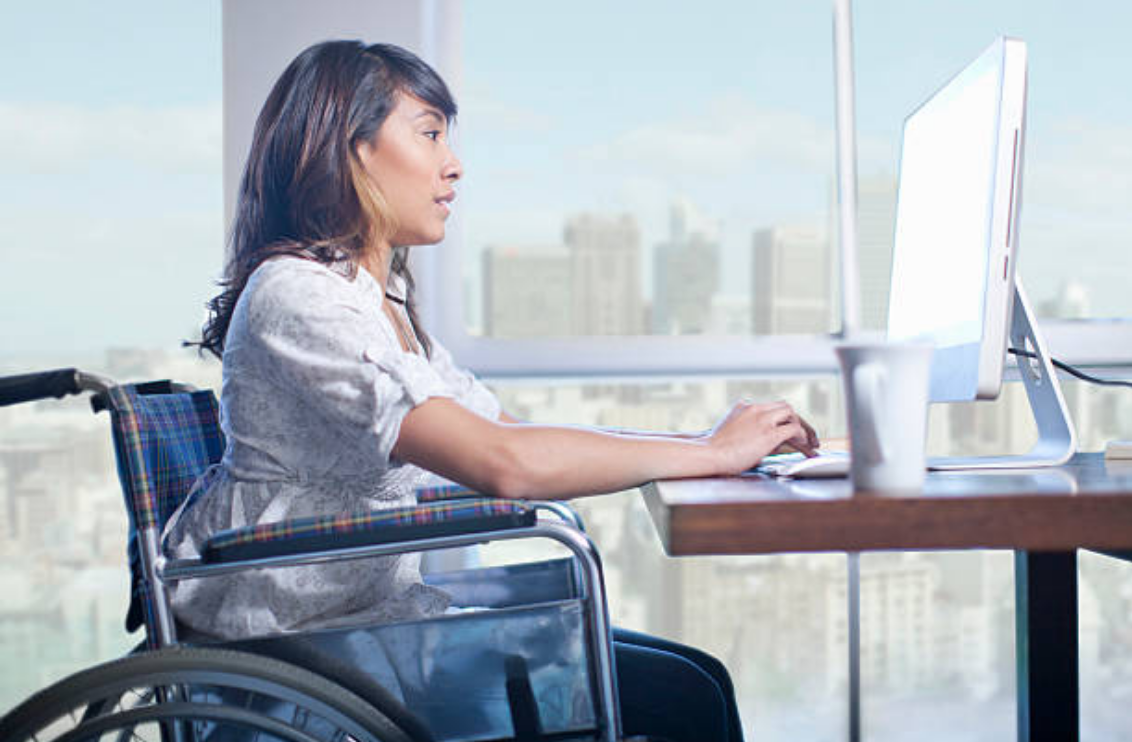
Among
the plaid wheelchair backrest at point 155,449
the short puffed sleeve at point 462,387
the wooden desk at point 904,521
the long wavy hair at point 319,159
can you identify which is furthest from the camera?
the short puffed sleeve at point 462,387

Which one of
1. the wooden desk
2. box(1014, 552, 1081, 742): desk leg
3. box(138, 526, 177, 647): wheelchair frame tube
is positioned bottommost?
box(1014, 552, 1081, 742): desk leg

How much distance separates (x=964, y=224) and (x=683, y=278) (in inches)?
52.5

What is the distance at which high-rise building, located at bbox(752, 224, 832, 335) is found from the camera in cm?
248

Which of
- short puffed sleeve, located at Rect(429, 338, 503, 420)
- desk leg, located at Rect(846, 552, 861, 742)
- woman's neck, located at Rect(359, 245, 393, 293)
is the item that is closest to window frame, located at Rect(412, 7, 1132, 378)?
desk leg, located at Rect(846, 552, 861, 742)

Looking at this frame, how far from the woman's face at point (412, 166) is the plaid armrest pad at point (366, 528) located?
62cm

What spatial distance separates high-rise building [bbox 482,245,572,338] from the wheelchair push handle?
143 cm

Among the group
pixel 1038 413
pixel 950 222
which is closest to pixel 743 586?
pixel 1038 413

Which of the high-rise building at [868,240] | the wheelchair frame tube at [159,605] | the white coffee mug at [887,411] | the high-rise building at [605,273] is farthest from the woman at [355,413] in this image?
the high-rise building at [868,240]

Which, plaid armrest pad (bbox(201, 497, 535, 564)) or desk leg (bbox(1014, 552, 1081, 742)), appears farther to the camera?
desk leg (bbox(1014, 552, 1081, 742))

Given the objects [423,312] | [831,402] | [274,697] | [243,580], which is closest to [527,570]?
[243,580]

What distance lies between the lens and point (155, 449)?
1.16m

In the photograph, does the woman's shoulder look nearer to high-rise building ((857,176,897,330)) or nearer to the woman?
the woman

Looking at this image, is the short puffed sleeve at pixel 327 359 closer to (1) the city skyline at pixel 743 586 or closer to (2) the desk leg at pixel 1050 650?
(2) the desk leg at pixel 1050 650

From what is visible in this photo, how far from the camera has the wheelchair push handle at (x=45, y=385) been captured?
943mm
